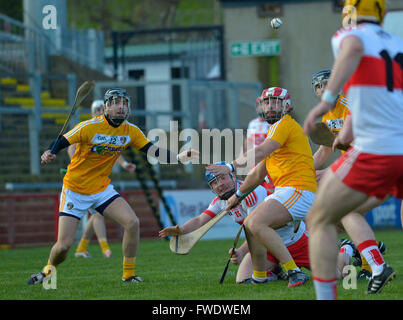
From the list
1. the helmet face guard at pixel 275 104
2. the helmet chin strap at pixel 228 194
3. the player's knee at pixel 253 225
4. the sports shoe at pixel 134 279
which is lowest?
the sports shoe at pixel 134 279

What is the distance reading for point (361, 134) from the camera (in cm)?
571

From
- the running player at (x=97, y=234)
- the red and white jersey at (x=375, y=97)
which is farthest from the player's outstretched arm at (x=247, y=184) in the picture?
the running player at (x=97, y=234)

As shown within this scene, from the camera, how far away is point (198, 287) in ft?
27.7

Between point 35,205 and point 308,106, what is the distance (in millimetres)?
12549

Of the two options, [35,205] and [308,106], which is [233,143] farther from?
[308,106]

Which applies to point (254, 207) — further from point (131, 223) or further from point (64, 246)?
point (64, 246)

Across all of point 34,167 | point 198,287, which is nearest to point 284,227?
point 198,287

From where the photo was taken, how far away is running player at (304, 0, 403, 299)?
5.62 m

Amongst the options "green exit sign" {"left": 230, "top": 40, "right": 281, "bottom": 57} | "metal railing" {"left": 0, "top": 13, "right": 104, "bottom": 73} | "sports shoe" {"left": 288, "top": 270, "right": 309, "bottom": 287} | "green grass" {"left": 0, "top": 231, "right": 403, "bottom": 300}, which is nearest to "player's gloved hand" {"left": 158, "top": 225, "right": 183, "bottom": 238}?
"green grass" {"left": 0, "top": 231, "right": 403, "bottom": 300}

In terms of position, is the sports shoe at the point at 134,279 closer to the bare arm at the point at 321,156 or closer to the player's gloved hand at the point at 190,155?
the player's gloved hand at the point at 190,155

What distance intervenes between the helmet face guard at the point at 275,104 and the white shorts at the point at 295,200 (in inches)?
28.9

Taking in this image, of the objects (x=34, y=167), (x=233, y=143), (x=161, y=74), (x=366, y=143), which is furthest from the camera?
(x=161, y=74)

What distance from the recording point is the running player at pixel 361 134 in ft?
18.4

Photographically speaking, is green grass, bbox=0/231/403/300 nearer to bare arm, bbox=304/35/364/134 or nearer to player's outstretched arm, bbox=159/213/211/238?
player's outstretched arm, bbox=159/213/211/238
